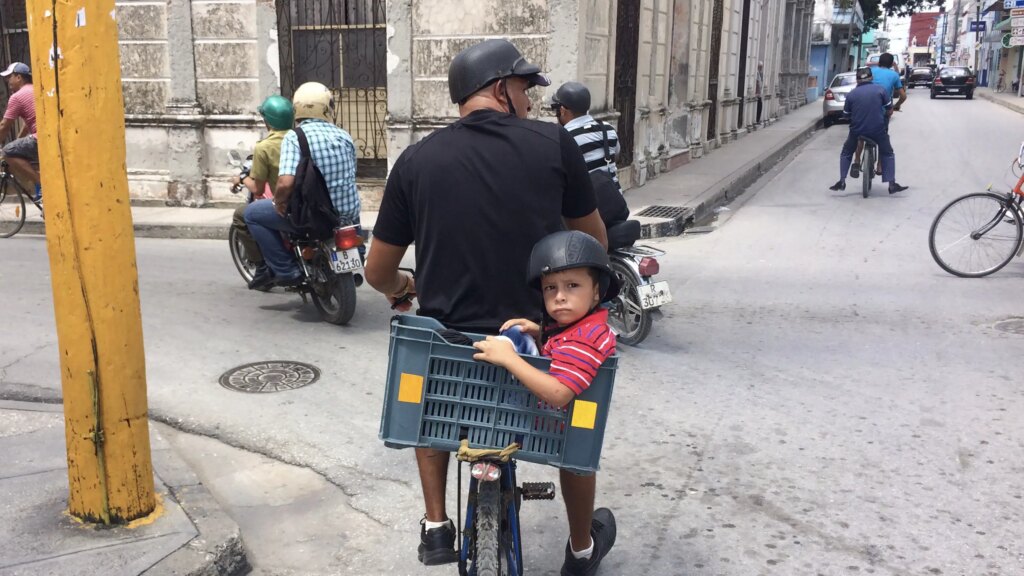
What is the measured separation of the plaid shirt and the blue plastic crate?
13.1 ft

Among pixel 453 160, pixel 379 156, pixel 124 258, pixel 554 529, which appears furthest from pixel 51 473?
pixel 379 156

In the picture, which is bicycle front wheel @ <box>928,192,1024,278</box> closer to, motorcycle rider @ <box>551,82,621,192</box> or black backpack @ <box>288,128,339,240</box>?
motorcycle rider @ <box>551,82,621,192</box>

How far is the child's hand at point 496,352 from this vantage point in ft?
7.59

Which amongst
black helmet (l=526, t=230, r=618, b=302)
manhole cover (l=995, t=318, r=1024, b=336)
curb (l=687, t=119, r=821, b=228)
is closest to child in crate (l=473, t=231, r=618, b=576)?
black helmet (l=526, t=230, r=618, b=302)

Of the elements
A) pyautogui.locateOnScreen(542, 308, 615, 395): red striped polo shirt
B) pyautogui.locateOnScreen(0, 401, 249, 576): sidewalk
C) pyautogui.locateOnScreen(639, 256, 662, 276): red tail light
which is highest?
pyautogui.locateOnScreen(542, 308, 615, 395): red striped polo shirt

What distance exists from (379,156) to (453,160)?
382 inches

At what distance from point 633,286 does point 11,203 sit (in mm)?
8414

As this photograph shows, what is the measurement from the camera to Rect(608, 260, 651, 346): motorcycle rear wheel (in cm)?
599

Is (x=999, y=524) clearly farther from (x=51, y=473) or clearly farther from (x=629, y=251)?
(x=51, y=473)

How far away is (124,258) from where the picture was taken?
3.23 meters

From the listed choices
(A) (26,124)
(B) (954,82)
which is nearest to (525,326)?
(A) (26,124)

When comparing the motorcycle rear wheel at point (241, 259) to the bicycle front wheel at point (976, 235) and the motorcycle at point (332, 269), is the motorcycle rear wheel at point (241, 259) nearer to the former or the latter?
the motorcycle at point (332, 269)

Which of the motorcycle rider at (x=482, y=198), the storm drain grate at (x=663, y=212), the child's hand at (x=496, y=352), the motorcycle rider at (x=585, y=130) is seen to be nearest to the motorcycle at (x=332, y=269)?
the motorcycle rider at (x=585, y=130)

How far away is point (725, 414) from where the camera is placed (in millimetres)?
4875
